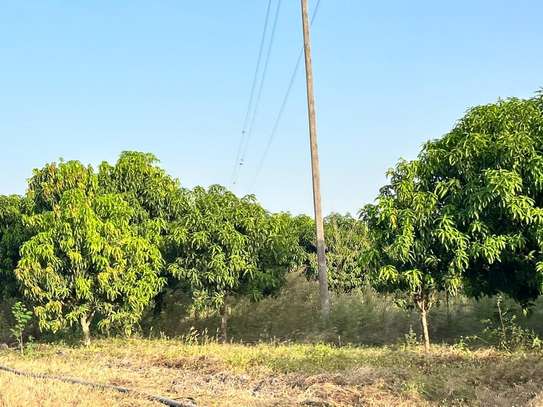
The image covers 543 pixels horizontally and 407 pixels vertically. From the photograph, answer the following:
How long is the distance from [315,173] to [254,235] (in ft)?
9.18

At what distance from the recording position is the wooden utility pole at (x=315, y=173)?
17.0 m

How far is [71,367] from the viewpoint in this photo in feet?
39.9

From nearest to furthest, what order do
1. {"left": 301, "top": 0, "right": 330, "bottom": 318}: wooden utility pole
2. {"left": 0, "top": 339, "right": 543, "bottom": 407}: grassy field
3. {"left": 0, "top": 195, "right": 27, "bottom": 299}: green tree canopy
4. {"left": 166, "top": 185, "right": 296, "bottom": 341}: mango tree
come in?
{"left": 0, "top": 339, "right": 543, "bottom": 407}: grassy field < {"left": 301, "top": 0, "right": 330, "bottom": 318}: wooden utility pole < {"left": 166, "top": 185, "right": 296, "bottom": 341}: mango tree < {"left": 0, "top": 195, "right": 27, "bottom": 299}: green tree canopy

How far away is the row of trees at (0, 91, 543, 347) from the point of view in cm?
1216

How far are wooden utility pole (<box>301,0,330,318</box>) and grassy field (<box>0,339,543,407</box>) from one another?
11.0 ft

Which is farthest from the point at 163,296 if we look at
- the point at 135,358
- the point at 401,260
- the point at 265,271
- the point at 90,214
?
the point at 401,260

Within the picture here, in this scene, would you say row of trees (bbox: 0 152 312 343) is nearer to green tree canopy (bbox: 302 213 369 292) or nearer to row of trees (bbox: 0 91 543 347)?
row of trees (bbox: 0 91 543 347)

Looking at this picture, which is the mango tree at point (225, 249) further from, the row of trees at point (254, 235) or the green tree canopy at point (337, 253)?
the green tree canopy at point (337, 253)

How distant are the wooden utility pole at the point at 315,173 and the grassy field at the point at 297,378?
334cm

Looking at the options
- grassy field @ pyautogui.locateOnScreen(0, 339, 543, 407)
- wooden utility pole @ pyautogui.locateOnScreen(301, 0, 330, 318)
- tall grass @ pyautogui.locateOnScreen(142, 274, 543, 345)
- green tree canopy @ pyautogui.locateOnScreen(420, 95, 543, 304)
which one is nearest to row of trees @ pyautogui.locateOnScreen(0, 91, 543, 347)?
green tree canopy @ pyautogui.locateOnScreen(420, 95, 543, 304)

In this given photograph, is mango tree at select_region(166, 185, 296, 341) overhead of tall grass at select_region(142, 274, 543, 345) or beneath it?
overhead

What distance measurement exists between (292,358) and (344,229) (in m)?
16.4

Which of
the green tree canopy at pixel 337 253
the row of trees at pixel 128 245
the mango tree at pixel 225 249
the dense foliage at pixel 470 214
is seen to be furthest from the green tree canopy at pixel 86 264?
the green tree canopy at pixel 337 253

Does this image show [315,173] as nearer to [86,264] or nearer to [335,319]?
[335,319]
